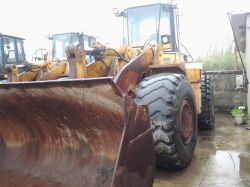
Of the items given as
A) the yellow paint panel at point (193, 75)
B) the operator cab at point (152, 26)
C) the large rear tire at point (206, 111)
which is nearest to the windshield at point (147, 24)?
the operator cab at point (152, 26)

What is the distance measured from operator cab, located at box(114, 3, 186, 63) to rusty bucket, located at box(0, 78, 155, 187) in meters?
2.67

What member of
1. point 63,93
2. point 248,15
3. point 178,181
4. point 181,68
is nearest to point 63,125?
point 63,93

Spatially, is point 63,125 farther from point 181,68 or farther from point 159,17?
point 159,17

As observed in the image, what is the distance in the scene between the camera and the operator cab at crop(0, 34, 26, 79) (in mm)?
10289

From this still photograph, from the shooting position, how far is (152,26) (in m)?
5.58

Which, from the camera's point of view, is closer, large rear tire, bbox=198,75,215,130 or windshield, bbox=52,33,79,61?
large rear tire, bbox=198,75,215,130

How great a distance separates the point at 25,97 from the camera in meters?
3.10

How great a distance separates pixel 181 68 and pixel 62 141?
2.11m

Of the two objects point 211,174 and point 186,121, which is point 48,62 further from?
point 211,174

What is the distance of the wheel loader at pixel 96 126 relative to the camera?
2553mm

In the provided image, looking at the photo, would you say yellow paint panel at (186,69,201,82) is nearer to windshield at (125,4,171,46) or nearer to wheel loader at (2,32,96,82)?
windshield at (125,4,171,46)

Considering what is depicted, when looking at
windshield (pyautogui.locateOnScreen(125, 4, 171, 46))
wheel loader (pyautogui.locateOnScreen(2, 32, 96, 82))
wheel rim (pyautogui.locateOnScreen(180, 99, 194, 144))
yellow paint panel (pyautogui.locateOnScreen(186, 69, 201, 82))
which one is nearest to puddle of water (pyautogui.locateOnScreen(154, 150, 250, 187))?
wheel rim (pyautogui.locateOnScreen(180, 99, 194, 144))

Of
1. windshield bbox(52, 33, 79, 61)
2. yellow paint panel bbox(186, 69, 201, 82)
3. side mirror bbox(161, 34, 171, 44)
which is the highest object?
windshield bbox(52, 33, 79, 61)

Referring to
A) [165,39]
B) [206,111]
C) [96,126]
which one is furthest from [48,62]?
[96,126]
